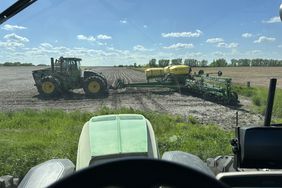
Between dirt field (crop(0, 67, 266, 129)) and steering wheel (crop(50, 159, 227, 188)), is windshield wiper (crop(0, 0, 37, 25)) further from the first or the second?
dirt field (crop(0, 67, 266, 129))

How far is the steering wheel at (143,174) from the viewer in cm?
95

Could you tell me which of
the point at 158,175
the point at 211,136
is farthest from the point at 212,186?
the point at 211,136

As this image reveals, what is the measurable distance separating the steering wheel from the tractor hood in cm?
151

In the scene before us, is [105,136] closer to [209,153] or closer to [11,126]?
[209,153]

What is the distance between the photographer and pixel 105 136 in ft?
8.62

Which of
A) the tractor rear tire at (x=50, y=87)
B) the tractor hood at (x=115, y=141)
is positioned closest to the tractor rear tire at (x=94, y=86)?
the tractor rear tire at (x=50, y=87)

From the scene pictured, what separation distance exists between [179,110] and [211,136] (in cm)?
664

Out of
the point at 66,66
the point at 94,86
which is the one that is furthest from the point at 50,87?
the point at 94,86

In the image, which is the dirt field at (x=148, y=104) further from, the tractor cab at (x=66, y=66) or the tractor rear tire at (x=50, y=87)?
the tractor cab at (x=66, y=66)

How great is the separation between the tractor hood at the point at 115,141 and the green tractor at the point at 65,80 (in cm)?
1795

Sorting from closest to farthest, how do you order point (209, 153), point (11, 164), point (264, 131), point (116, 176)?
point (116, 176), point (264, 131), point (11, 164), point (209, 153)

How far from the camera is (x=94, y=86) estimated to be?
21.1 m

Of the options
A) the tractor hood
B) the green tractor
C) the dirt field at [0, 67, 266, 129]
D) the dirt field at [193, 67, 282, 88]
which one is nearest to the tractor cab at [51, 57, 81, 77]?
the green tractor

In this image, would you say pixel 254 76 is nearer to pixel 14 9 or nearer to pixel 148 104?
pixel 148 104
